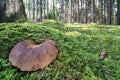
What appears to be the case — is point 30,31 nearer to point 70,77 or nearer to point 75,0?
point 70,77

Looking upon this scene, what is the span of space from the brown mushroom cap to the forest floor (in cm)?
6

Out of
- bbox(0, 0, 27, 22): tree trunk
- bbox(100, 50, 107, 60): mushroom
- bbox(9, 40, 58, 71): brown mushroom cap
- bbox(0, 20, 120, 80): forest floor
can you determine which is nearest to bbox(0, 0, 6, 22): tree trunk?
bbox(0, 0, 27, 22): tree trunk

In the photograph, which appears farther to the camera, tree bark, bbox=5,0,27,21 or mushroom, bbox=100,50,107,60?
tree bark, bbox=5,0,27,21

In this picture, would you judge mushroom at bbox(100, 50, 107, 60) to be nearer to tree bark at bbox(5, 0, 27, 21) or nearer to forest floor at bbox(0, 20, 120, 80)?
forest floor at bbox(0, 20, 120, 80)

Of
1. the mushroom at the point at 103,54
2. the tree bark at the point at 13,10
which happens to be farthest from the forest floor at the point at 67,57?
the tree bark at the point at 13,10

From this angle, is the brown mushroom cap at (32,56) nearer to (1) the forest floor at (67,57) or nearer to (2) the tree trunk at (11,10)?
(1) the forest floor at (67,57)

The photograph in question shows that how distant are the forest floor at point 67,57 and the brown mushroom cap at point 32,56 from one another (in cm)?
6

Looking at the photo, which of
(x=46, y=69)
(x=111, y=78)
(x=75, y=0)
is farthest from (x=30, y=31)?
(x=75, y=0)

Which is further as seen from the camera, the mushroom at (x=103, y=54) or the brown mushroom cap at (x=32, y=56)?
the mushroom at (x=103, y=54)

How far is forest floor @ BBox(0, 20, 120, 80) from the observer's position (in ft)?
8.39

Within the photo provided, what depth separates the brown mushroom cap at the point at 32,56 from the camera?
101 inches

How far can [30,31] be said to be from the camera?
10.9 ft

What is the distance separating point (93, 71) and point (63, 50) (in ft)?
1.60

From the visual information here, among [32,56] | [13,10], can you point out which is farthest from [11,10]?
[32,56]
